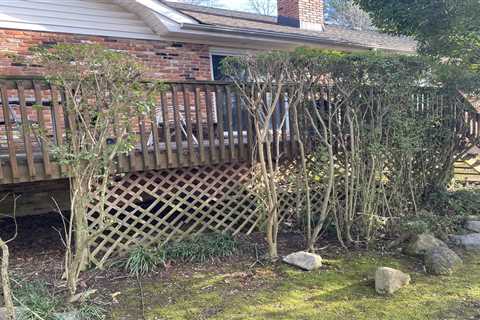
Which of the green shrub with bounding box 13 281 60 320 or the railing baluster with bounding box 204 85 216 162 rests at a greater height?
the railing baluster with bounding box 204 85 216 162

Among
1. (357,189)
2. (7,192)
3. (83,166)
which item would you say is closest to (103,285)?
(83,166)

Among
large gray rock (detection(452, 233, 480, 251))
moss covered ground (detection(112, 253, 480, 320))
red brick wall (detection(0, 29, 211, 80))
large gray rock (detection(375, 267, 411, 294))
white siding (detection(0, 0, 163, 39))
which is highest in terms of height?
white siding (detection(0, 0, 163, 39))

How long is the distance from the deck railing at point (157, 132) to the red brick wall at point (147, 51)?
2.61 ft

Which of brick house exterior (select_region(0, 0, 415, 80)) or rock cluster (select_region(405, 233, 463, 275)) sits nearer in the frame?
rock cluster (select_region(405, 233, 463, 275))

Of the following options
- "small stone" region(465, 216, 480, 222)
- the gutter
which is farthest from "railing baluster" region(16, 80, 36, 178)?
"small stone" region(465, 216, 480, 222)

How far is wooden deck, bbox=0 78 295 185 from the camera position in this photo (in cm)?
370

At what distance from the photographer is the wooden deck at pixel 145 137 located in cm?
370

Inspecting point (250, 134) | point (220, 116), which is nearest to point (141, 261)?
point (220, 116)

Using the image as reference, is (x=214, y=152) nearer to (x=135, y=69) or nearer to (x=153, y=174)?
(x=153, y=174)

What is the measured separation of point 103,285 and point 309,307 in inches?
80.4

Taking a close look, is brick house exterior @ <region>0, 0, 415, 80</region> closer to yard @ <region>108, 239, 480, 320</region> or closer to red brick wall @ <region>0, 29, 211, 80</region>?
red brick wall @ <region>0, 29, 211, 80</region>

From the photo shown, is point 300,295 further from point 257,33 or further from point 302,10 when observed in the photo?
point 302,10

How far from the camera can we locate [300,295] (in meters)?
3.58

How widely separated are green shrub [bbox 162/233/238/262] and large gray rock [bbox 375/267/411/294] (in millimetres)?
1752
